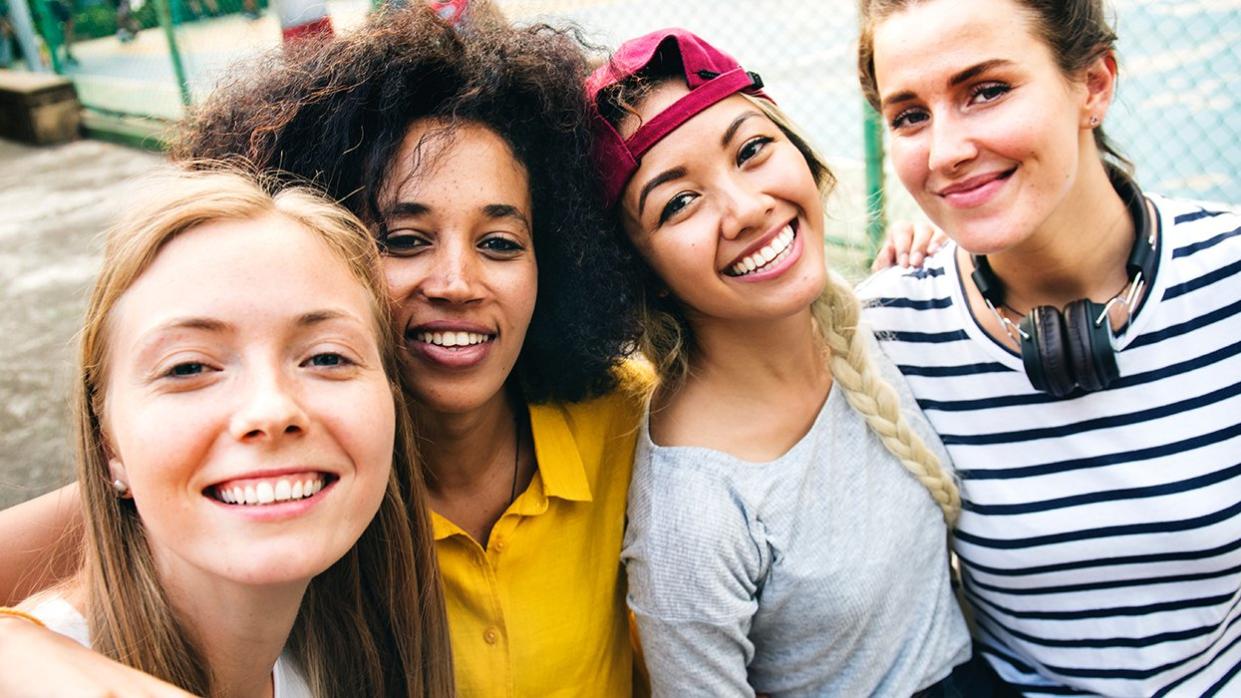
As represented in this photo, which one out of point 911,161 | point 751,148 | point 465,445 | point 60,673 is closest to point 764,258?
point 751,148

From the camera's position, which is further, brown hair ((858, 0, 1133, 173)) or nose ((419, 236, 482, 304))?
brown hair ((858, 0, 1133, 173))

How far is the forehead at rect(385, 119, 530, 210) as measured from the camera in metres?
1.80

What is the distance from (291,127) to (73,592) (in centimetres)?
88

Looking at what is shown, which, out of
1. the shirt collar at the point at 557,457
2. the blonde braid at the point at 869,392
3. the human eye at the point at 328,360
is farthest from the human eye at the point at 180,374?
the blonde braid at the point at 869,392

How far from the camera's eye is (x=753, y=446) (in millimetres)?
2088

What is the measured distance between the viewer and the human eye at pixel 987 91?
1.92 meters

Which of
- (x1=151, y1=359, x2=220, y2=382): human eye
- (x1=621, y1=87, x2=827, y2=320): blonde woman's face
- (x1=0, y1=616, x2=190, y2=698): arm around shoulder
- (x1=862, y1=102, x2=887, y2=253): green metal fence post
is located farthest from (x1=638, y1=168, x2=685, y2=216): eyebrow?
(x1=862, y1=102, x2=887, y2=253): green metal fence post

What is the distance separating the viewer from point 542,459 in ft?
6.81

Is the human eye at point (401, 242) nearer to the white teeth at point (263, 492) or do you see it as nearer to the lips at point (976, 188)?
the white teeth at point (263, 492)

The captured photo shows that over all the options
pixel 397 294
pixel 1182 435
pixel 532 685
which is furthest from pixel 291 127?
pixel 1182 435

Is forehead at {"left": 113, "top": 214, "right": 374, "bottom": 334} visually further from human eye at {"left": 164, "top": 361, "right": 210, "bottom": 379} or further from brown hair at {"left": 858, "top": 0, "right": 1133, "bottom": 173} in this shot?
brown hair at {"left": 858, "top": 0, "right": 1133, "bottom": 173}

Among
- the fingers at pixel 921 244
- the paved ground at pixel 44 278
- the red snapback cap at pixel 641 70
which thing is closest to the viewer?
the red snapback cap at pixel 641 70

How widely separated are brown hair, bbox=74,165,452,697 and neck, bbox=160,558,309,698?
0.07 feet

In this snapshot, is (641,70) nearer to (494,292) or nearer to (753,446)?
(494,292)
